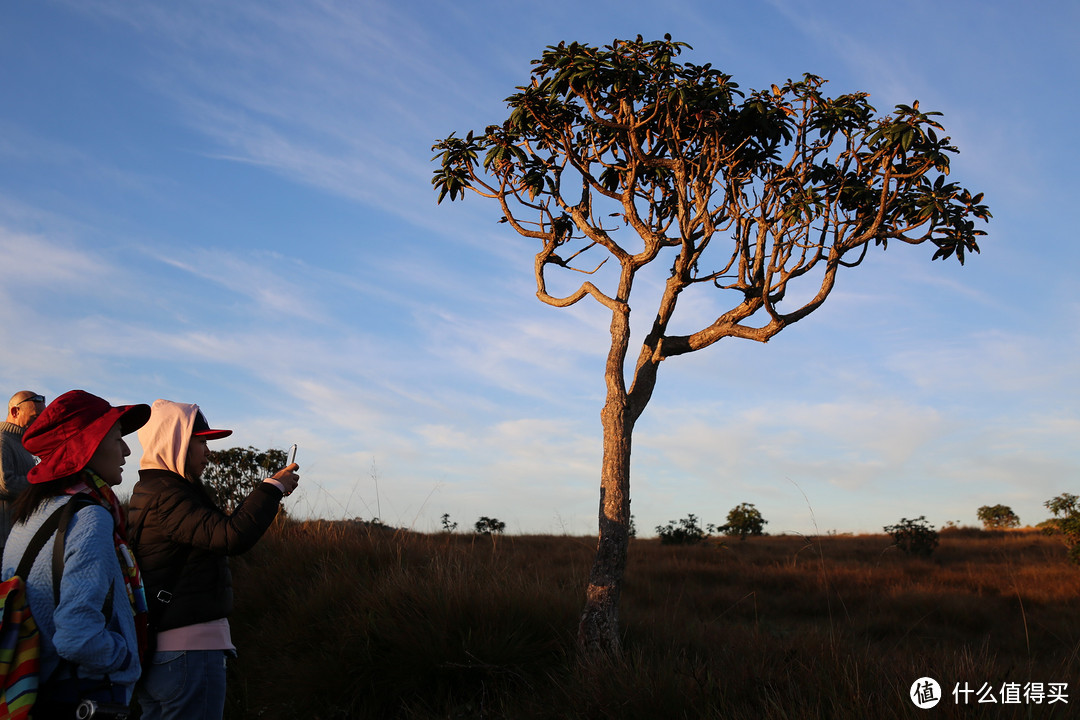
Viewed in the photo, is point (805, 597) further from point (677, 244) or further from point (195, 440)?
point (195, 440)

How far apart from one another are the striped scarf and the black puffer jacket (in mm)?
270

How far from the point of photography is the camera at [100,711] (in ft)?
9.11

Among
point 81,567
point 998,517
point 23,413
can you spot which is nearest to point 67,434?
point 81,567

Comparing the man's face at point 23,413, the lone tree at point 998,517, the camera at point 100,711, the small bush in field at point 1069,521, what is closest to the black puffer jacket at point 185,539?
the camera at point 100,711

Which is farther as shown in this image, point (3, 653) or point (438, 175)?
point (438, 175)

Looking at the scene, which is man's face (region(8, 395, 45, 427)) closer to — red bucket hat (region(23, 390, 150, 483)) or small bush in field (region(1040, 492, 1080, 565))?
red bucket hat (region(23, 390, 150, 483))

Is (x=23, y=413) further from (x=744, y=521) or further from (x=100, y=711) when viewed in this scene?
(x=744, y=521)

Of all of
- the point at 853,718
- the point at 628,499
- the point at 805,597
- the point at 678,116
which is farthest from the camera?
the point at 805,597

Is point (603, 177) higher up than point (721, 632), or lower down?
higher up

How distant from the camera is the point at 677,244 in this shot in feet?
27.6

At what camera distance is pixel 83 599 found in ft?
8.98

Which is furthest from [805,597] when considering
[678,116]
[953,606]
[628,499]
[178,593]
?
[178,593]

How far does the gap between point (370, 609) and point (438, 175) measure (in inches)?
198

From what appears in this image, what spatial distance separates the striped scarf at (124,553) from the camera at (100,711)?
398 mm
